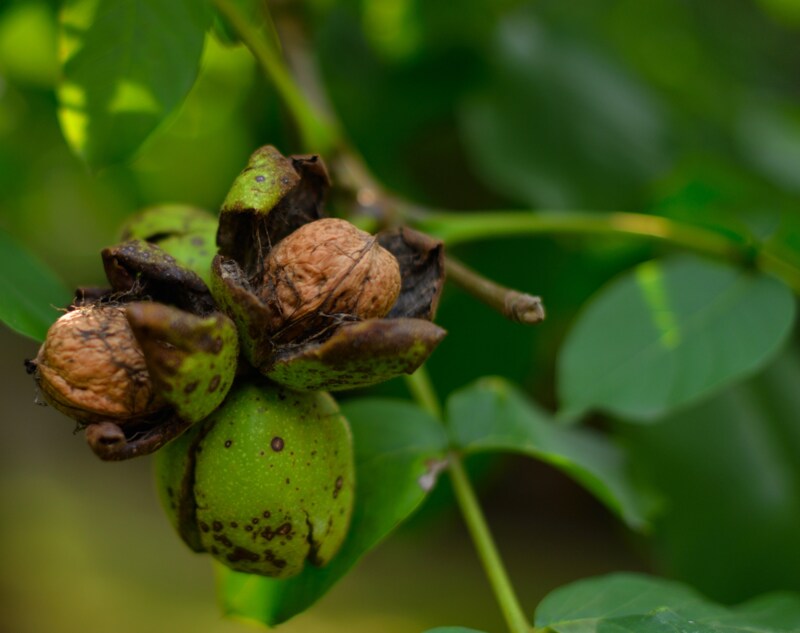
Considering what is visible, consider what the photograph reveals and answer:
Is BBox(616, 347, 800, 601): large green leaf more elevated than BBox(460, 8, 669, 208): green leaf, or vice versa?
BBox(460, 8, 669, 208): green leaf

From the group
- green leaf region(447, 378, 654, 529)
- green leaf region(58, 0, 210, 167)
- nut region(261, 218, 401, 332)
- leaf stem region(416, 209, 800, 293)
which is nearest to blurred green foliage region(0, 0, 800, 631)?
leaf stem region(416, 209, 800, 293)

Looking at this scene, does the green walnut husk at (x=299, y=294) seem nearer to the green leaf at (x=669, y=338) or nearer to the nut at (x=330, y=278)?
the nut at (x=330, y=278)

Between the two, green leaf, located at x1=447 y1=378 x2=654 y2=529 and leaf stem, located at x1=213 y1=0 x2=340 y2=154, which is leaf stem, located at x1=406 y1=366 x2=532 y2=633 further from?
leaf stem, located at x1=213 y1=0 x2=340 y2=154

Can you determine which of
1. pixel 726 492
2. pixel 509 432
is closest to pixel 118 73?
pixel 509 432

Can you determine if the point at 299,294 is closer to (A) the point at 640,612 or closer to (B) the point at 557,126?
(A) the point at 640,612

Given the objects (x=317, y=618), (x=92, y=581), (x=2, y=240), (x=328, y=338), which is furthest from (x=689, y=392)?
(x=92, y=581)

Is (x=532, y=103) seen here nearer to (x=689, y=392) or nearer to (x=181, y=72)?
(x=689, y=392)
